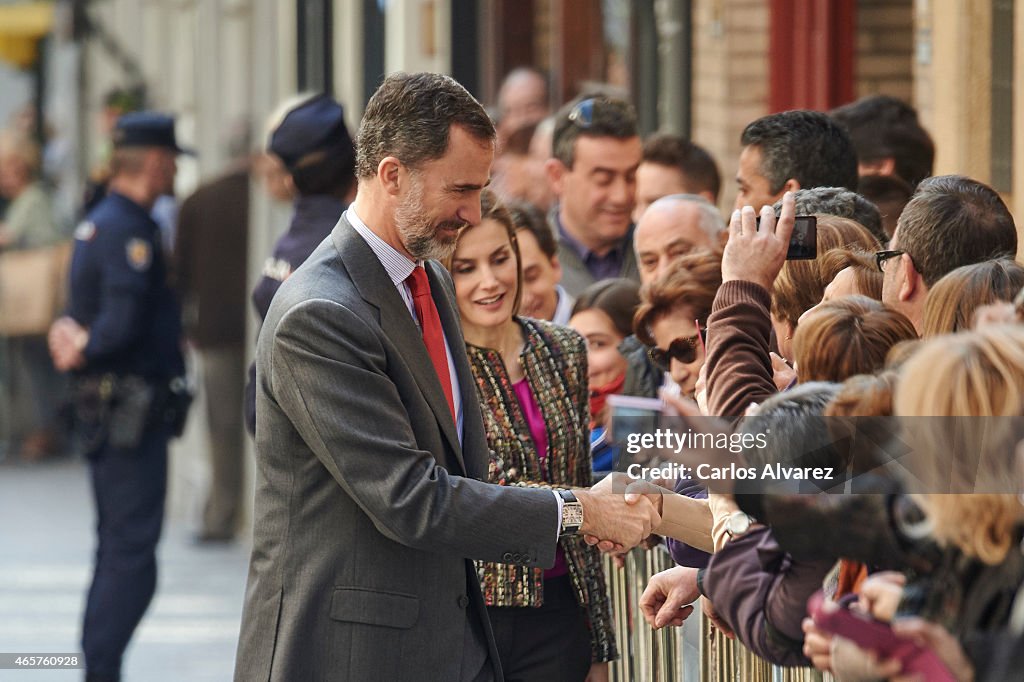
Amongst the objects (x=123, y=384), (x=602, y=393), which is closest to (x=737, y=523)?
(x=602, y=393)

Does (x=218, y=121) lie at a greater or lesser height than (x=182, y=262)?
greater

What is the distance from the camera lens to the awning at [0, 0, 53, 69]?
904 inches

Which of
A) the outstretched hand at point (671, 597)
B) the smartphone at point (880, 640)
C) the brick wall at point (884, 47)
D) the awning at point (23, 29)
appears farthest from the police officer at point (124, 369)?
the awning at point (23, 29)

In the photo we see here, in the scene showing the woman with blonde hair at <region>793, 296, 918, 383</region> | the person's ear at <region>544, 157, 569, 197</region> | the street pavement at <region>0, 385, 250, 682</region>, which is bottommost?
the street pavement at <region>0, 385, 250, 682</region>

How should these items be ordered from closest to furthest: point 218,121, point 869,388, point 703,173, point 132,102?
point 869,388 < point 703,173 < point 218,121 < point 132,102

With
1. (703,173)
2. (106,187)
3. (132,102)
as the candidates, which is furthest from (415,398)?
(132,102)

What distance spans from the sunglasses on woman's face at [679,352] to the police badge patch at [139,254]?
13.2 feet

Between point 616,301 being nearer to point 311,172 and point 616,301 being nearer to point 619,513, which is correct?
point 311,172

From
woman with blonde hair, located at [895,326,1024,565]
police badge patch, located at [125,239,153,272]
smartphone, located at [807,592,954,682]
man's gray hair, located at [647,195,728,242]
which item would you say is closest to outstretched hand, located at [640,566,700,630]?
smartphone, located at [807,592,954,682]

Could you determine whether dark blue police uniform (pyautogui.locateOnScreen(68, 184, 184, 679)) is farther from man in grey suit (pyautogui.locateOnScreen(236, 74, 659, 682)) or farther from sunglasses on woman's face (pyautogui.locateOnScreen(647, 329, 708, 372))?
man in grey suit (pyautogui.locateOnScreen(236, 74, 659, 682))

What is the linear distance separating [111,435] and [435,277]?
13.1ft

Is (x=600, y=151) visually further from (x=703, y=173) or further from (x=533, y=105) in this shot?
(x=533, y=105)

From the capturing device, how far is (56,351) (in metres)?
8.36

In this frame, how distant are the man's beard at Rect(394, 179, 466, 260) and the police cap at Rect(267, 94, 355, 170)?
2211 mm
